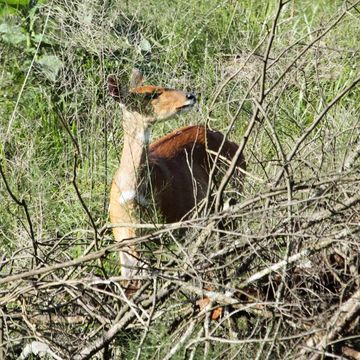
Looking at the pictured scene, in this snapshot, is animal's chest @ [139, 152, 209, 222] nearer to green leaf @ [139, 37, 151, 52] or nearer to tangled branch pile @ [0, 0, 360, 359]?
green leaf @ [139, 37, 151, 52]

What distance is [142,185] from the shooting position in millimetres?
5770

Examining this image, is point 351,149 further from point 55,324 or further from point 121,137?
point 121,137

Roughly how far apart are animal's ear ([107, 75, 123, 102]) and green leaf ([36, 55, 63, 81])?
3.36 feet

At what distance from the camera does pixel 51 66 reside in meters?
6.73

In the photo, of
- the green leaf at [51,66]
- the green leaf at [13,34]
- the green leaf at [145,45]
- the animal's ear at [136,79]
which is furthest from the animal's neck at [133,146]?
the green leaf at [13,34]

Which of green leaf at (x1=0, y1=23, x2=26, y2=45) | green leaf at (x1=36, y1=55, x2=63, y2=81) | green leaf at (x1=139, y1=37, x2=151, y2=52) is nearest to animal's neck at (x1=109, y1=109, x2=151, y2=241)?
green leaf at (x1=36, y1=55, x2=63, y2=81)

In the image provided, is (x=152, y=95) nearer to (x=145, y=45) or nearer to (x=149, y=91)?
(x=149, y=91)

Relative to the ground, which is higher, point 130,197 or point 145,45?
point 145,45

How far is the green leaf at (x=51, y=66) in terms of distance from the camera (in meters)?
6.71

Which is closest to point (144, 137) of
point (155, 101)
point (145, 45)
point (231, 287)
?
point (155, 101)

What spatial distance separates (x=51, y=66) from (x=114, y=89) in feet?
3.66

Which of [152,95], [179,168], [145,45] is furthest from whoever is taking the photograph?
[145,45]

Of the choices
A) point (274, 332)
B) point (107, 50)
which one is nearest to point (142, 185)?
point (107, 50)

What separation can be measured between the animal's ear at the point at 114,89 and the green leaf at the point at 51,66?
1.03 m
